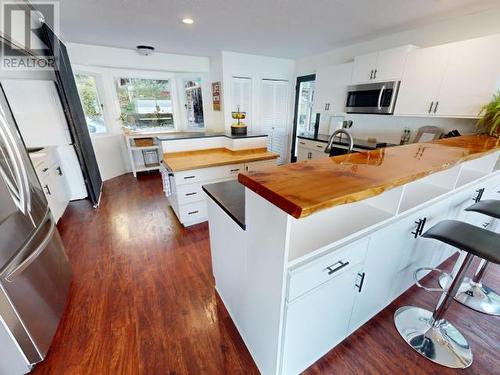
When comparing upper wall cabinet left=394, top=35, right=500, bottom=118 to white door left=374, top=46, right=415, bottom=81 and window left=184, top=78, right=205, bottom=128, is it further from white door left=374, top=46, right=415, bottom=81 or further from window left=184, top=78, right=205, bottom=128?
window left=184, top=78, right=205, bottom=128

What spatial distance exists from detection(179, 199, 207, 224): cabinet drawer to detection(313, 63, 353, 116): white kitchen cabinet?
2826 mm

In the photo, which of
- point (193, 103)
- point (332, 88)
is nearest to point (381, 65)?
point (332, 88)

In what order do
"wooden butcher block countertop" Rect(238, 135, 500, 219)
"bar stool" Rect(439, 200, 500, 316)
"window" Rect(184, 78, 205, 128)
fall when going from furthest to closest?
"window" Rect(184, 78, 205, 128)
"bar stool" Rect(439, 200, 500, 316)
"wooden butcher block countertop" Rect(238, 135, 500, 219)

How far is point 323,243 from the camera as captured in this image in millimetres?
1007

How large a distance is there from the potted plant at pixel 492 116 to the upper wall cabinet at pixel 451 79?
2.6 inches

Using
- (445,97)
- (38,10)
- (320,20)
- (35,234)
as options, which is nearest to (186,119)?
(38,10)

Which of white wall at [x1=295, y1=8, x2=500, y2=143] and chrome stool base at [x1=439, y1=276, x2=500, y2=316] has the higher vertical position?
white wall at [x1=295, y1=8, x2=500, y2=143]

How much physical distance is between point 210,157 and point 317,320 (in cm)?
228

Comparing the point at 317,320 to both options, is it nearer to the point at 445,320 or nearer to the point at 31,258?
the point at 445,320

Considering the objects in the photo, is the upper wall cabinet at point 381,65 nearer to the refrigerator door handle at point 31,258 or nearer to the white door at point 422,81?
the white door at point 422,81

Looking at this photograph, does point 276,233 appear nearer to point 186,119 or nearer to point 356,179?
point 356,179

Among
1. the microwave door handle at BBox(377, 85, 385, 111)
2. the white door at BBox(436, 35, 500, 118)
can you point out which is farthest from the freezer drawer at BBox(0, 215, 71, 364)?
the white door at BBox(436, 35, 500, 118)

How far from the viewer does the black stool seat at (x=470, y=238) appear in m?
1.04

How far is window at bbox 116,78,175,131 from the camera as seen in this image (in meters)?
4.53
